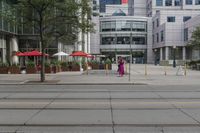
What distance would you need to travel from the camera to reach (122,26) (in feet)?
405

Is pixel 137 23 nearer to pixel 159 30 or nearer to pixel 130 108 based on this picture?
pixel 159 30

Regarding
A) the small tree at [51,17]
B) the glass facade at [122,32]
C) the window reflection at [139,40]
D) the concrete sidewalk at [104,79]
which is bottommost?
the concrete sidewalk at [104,79]

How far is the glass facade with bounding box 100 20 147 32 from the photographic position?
4847 inches

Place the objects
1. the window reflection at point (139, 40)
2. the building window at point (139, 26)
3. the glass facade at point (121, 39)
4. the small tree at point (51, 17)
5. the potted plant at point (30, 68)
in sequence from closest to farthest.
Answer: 1. the small tree at point (51, 17)
2. the potted plant at point (30, 68)
3. the glass facade at point (121, 39)
4. the building window at point (139, 26)
5. the window reflection at point (139, 40)

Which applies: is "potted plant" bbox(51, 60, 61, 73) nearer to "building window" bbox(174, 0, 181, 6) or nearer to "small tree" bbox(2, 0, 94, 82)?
"small tree" bbox(2, 0, 94, 82)

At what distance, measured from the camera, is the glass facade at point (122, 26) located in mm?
123106

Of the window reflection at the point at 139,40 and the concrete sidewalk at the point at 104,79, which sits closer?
the concrete sidewalk at the point at 104,79

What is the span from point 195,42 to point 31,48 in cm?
2567

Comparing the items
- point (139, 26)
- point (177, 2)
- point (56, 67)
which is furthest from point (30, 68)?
point (177, 2)

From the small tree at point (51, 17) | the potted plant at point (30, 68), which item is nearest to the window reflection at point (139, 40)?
the potted plant at point (30, 68)

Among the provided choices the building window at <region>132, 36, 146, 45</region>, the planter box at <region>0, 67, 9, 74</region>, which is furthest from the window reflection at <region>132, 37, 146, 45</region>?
the planter box at <region>0, 67, 9, 74</region>

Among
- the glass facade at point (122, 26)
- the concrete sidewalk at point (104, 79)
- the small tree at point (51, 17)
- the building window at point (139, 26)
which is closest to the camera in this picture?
the small tree at point (51, 17)

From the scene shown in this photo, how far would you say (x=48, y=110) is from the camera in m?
12.0

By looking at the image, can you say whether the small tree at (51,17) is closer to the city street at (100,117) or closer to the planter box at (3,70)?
the planter box at (3,70)
